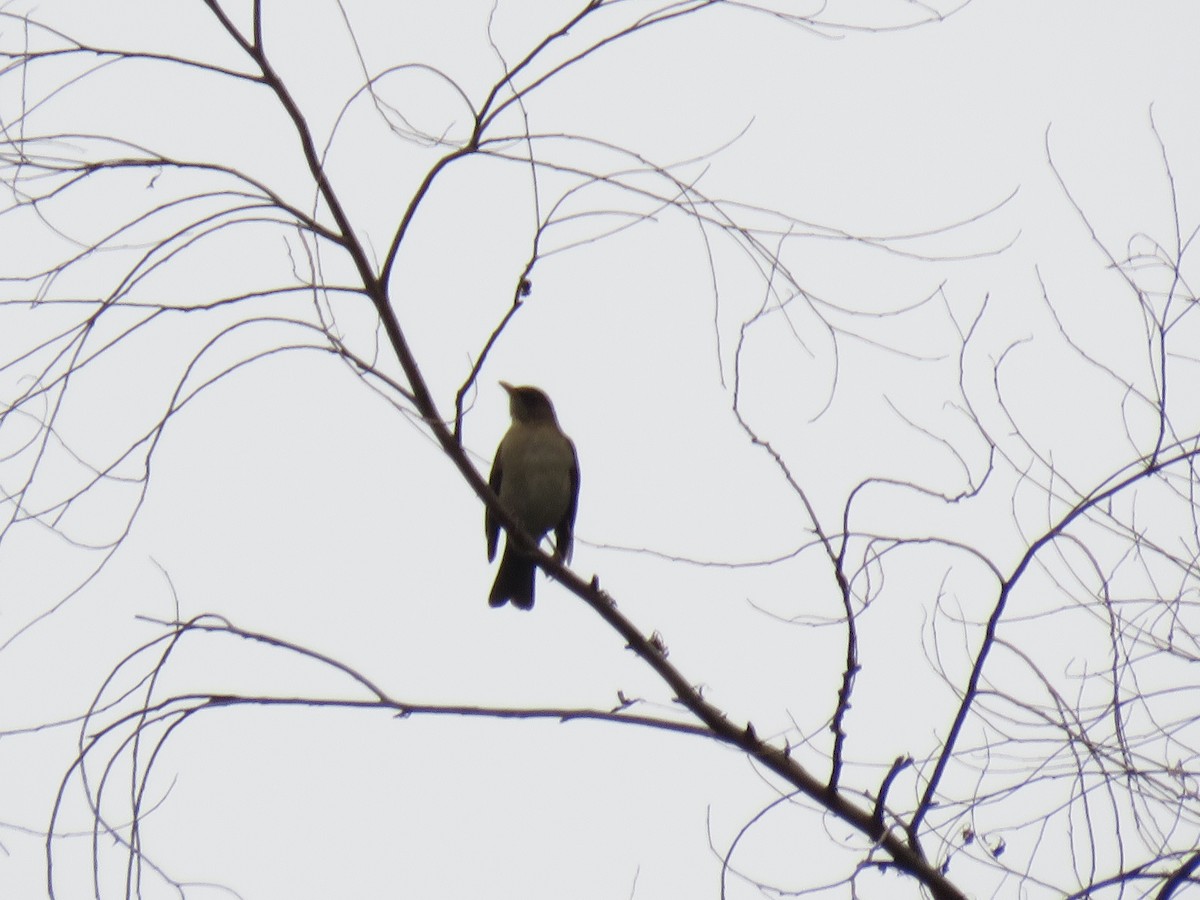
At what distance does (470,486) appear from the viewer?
153 inches

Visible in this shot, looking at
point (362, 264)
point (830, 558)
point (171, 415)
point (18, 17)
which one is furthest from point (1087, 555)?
point (18, 17)

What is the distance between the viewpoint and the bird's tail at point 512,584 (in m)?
7.04

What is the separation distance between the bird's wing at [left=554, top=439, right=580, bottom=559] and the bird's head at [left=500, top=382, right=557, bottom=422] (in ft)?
0.72

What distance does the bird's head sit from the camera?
7.63 m

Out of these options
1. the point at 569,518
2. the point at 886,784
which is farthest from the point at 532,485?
the point at 886,784

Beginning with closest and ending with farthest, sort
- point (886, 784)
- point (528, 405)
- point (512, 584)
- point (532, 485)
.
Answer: point (886, 784), point (512, 584), point (532, 485), point (528, 405)

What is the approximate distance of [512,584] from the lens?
7.06 metres

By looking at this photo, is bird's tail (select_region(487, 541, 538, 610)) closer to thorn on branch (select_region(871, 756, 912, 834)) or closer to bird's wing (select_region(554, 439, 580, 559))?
bird's wing (select_region(554, 439, 580, 559))

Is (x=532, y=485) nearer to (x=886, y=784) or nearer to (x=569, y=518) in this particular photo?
(x=569, y=518)

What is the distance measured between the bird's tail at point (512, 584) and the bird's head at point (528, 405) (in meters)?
0.86

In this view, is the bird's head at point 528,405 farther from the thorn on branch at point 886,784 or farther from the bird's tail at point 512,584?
the thorn on branch at point 886,784

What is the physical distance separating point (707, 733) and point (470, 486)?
90cm

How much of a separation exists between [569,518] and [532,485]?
1.03 ft

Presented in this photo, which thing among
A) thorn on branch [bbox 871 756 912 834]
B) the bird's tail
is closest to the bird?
the bird's tail
